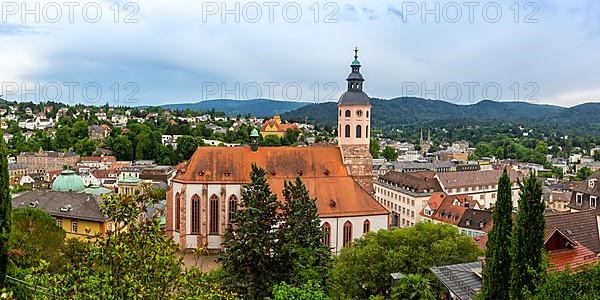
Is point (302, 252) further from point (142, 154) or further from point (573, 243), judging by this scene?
point (142, 154)

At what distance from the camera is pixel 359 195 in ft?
125

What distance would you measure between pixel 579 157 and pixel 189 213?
439ft

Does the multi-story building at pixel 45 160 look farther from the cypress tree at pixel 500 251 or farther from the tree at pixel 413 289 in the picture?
the cypress tree at pixel 500 251

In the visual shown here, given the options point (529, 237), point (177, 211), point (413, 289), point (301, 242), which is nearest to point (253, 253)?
point (301, 242)

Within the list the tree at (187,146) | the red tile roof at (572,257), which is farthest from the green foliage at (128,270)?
the tree at (187,146)

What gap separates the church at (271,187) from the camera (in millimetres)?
37438

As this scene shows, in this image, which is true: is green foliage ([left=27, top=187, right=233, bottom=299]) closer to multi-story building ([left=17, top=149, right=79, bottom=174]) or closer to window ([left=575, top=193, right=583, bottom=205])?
window ([left=575, top=193, right=583, bottom=205])

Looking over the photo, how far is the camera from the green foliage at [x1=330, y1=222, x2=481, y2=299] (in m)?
24.1

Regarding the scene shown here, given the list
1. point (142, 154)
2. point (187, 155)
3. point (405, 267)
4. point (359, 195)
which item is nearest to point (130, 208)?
point (405, 267)

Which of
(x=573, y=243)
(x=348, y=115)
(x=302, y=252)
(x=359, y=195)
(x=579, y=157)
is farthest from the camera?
(x=579, y=157)

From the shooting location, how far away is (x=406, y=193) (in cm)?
6178

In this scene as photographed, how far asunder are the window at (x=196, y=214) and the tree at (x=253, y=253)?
51.2 ft

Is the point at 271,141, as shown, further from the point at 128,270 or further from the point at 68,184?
the point at 128,270

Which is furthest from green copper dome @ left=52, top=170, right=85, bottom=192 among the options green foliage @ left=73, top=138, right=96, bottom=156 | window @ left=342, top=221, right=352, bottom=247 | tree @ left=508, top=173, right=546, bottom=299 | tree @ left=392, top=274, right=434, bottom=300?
green foliage @ left=73, top=138, right=96, bottom=156
